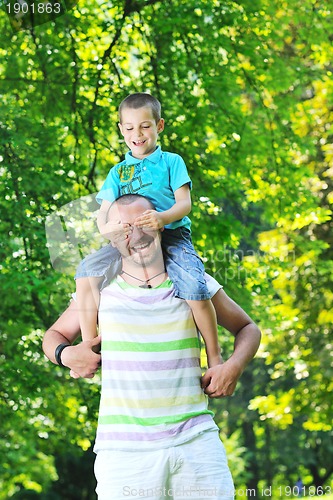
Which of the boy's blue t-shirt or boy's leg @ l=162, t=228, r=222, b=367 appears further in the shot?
the boy's blue t-shirt

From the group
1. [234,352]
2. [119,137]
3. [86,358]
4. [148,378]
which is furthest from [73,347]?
[119,137]

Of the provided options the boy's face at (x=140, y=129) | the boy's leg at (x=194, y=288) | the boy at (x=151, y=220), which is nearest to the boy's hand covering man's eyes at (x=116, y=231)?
the boy at (x=151, y=220)

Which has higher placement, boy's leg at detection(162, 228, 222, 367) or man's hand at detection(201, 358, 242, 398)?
boy's leg at detection(162, 228, 222, 367)

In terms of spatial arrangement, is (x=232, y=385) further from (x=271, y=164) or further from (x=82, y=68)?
(x=271, y=164)

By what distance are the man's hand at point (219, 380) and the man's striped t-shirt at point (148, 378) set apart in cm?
2

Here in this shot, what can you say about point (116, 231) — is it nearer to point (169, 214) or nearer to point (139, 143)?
point (169, 214)

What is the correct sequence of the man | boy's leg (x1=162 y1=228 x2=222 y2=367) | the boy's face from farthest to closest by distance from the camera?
the boy's face < boy's leg (x1=162 y1=228 x2=222 y2=367) < the man

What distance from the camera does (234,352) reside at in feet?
6.23

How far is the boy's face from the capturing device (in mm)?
1985

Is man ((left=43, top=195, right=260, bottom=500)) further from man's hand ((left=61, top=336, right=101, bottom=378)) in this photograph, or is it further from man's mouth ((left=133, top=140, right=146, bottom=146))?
man's mouth ((left=133, top=140, right=146, bottom=146))

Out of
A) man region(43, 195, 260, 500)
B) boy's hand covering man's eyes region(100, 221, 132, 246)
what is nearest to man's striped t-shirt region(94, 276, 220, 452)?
man region(43, 195, 260, 500)

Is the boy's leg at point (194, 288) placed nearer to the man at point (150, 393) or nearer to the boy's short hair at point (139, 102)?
the man at point (150, 393)

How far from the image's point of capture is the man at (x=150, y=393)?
171 centimetres

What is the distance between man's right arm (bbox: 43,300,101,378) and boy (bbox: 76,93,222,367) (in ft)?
0.19
